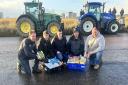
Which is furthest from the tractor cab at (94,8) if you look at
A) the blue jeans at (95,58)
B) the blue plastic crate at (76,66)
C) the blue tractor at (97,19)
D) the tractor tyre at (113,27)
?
the blue plastic crate at (76,66)

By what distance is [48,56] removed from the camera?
9867 millimetres

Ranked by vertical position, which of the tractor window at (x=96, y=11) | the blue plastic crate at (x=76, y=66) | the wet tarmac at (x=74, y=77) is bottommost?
the wet tarmac at (x=74, y=77)

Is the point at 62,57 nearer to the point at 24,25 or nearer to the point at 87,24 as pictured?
the point at 24,25

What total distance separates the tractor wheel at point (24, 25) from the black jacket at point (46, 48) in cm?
1221

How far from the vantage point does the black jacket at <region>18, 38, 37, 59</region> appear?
924 centimetres

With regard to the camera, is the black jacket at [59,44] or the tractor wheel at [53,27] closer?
the black jacket at [59,44]

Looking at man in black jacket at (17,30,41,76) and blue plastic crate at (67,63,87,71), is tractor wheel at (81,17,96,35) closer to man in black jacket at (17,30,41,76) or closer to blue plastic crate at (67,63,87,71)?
blue plastic crate at (67,63,87,71)

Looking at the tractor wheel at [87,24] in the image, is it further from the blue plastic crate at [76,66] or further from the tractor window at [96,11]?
the blue plastic crate at [76,66]

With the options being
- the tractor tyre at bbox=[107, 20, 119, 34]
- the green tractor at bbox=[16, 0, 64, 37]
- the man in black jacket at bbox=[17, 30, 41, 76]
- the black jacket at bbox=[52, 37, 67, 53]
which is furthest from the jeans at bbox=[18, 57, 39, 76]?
the tractor tyre at bbox=[107, 20, 119, 34]

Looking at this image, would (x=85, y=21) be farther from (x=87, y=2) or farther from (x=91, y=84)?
(x=91, y=84)

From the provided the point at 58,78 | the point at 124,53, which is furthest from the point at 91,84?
the point at 124,53

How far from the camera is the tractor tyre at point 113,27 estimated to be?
2522 centimetres

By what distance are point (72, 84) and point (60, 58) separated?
198 cm

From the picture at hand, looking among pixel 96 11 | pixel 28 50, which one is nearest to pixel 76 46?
pixel 28 50
